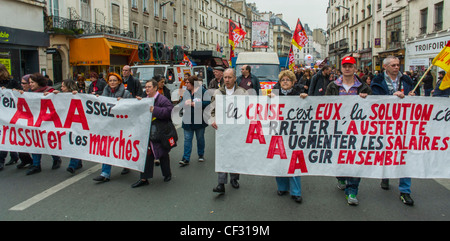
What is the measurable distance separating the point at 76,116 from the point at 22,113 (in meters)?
1.10

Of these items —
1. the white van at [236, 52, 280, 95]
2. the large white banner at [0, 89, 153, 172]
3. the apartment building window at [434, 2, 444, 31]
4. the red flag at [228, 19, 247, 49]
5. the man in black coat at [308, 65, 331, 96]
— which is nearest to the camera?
the large white banner at [0, 89, 153, 172]

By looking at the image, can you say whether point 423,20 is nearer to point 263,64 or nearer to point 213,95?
point 263,64

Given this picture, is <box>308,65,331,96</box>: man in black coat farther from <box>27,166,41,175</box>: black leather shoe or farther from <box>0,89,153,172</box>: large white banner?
<box>27,166,41,175</box>: black leather shoe

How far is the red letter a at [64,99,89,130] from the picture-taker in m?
5.67

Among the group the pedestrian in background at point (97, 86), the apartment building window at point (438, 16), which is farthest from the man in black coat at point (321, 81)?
the apartment building window at point (438, 16)

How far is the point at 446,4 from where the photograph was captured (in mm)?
20422

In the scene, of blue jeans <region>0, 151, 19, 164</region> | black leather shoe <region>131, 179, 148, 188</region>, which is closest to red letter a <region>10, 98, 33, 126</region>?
blue jeans <region>0, 151, 19, 164</region>

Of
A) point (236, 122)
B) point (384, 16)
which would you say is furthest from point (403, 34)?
point (236, 122)

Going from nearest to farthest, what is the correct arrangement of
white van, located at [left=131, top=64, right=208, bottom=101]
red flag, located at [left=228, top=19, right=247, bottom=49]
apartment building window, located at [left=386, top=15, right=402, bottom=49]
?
white van, located at [left=131, top=64, right=208, bottom=101] → red flag, located at [left=228, top=19, right=247, bottom=49] → apartment building window, located at [left=386, top=15, right=402, bottom=49]

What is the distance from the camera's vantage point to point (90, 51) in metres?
21.8

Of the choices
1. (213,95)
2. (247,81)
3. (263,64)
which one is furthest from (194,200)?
(263,64)

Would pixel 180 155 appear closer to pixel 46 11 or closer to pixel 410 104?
pixel 410 104

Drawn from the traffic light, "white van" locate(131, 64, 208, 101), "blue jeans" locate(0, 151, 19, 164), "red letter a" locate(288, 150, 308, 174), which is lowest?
"blue jeans" locate(0, 151, 19, 164)

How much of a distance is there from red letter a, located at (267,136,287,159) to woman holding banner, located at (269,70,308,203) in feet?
1.30
